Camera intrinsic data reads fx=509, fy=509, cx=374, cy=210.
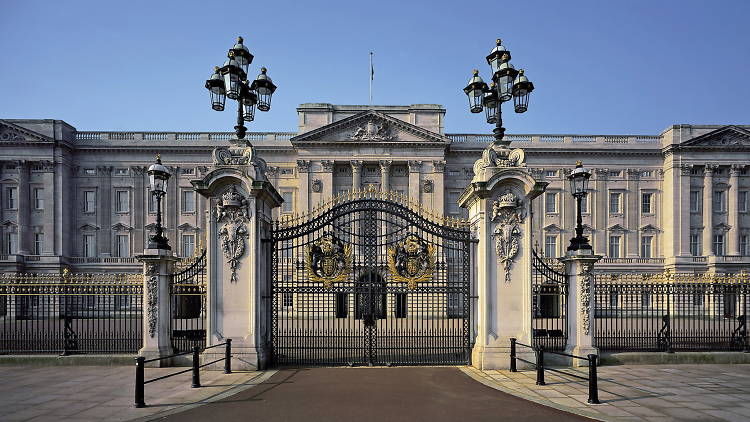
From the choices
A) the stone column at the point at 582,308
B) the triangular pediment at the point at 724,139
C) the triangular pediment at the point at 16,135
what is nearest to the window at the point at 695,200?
the triangular pediment at the point at 724,139

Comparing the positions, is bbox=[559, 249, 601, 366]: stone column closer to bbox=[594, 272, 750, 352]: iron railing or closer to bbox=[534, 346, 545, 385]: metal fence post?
bbox=[594, 272, 750, 352]: iron railing

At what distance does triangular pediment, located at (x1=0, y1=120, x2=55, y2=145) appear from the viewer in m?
54.7

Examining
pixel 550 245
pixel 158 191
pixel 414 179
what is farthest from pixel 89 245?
pixel 550 245

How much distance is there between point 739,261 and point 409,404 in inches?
2304

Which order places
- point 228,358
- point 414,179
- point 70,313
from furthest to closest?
point 414,179
point 70,313
point 228,358

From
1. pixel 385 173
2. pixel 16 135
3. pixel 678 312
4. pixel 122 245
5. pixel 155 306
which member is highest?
pixel 16 135

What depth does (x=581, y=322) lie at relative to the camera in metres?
14.6

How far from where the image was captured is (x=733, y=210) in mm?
56500

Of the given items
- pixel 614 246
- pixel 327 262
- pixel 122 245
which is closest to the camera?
pixel 327 262

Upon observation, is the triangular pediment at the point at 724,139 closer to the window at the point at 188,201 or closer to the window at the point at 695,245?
the window at the point at 695,245

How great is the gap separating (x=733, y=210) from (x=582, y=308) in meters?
53.9

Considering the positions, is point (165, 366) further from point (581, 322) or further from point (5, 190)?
point (5, 190)

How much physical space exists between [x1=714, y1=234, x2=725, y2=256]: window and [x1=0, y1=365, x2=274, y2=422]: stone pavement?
59272 mm

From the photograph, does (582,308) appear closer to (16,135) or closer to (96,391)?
(96,391)
